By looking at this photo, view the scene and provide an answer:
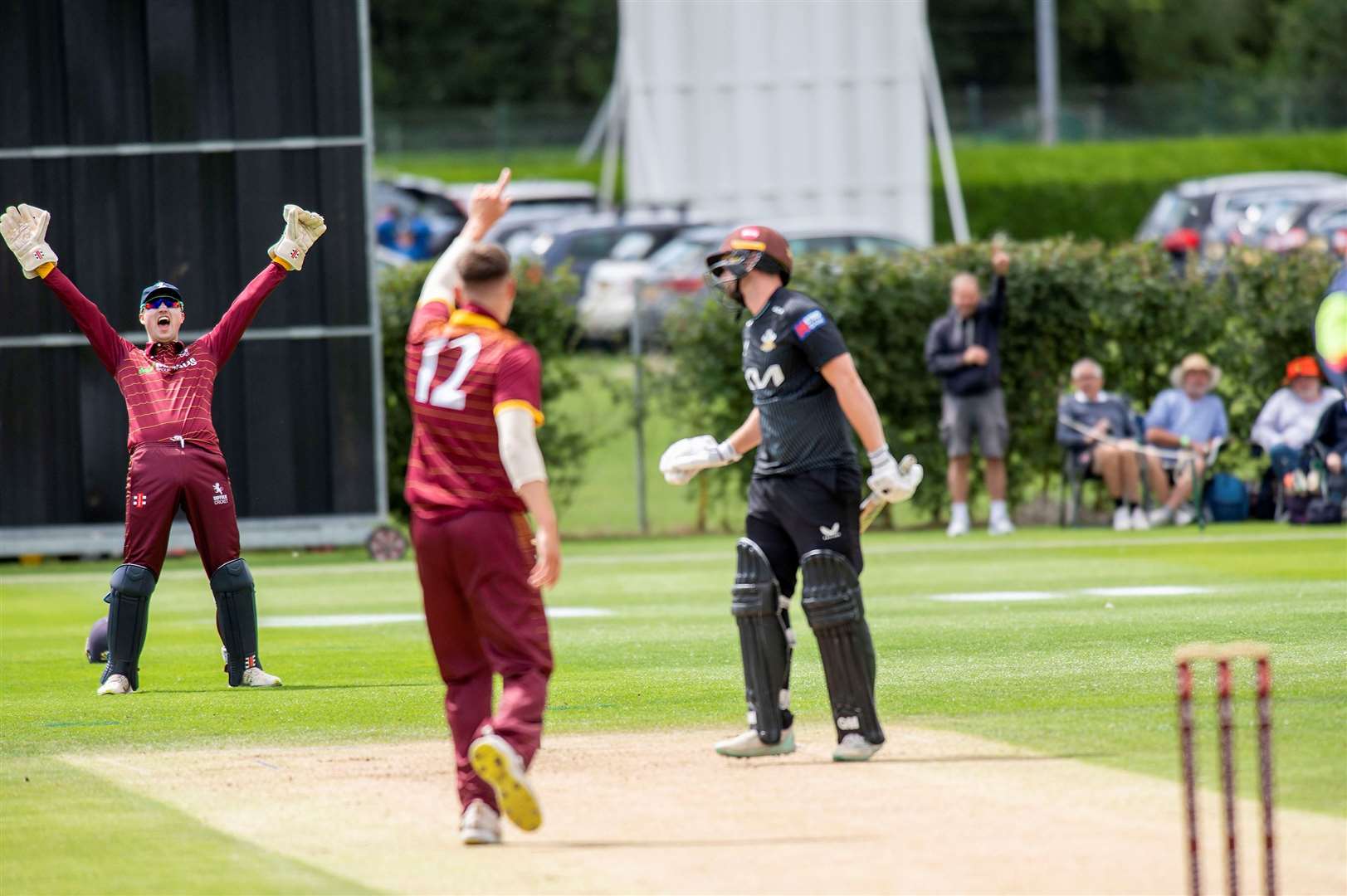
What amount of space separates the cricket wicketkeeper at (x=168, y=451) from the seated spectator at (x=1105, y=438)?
31.5 ft

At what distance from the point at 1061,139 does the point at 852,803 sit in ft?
134

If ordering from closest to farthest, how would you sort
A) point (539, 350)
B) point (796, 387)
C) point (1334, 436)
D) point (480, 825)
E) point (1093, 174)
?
point (480, 825) < point (796, 387) < point (1334, 436) < point (539, 350) < point (1093, 174)

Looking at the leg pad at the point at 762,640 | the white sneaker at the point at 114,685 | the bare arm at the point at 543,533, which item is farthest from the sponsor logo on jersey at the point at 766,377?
the white sneaker at the point at 114,685

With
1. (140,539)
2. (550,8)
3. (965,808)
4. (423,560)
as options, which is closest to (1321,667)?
(965,808)

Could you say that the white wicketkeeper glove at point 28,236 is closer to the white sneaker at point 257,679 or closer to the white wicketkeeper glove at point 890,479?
the white sneaker at point 257,679

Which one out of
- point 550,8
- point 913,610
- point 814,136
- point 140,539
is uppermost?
point 550,8

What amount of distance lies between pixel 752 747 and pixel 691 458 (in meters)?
1.23

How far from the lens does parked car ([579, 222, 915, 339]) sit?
76.3 feet

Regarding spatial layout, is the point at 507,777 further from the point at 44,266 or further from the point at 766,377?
the point at 44,266

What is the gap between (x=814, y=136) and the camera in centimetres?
2955

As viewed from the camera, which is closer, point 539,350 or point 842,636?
point 842,636

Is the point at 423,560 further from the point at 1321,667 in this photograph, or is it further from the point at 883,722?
the point at 1321,667

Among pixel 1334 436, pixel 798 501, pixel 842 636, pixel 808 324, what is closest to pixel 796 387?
pixel 808 324

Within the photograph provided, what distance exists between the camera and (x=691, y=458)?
876 cm
